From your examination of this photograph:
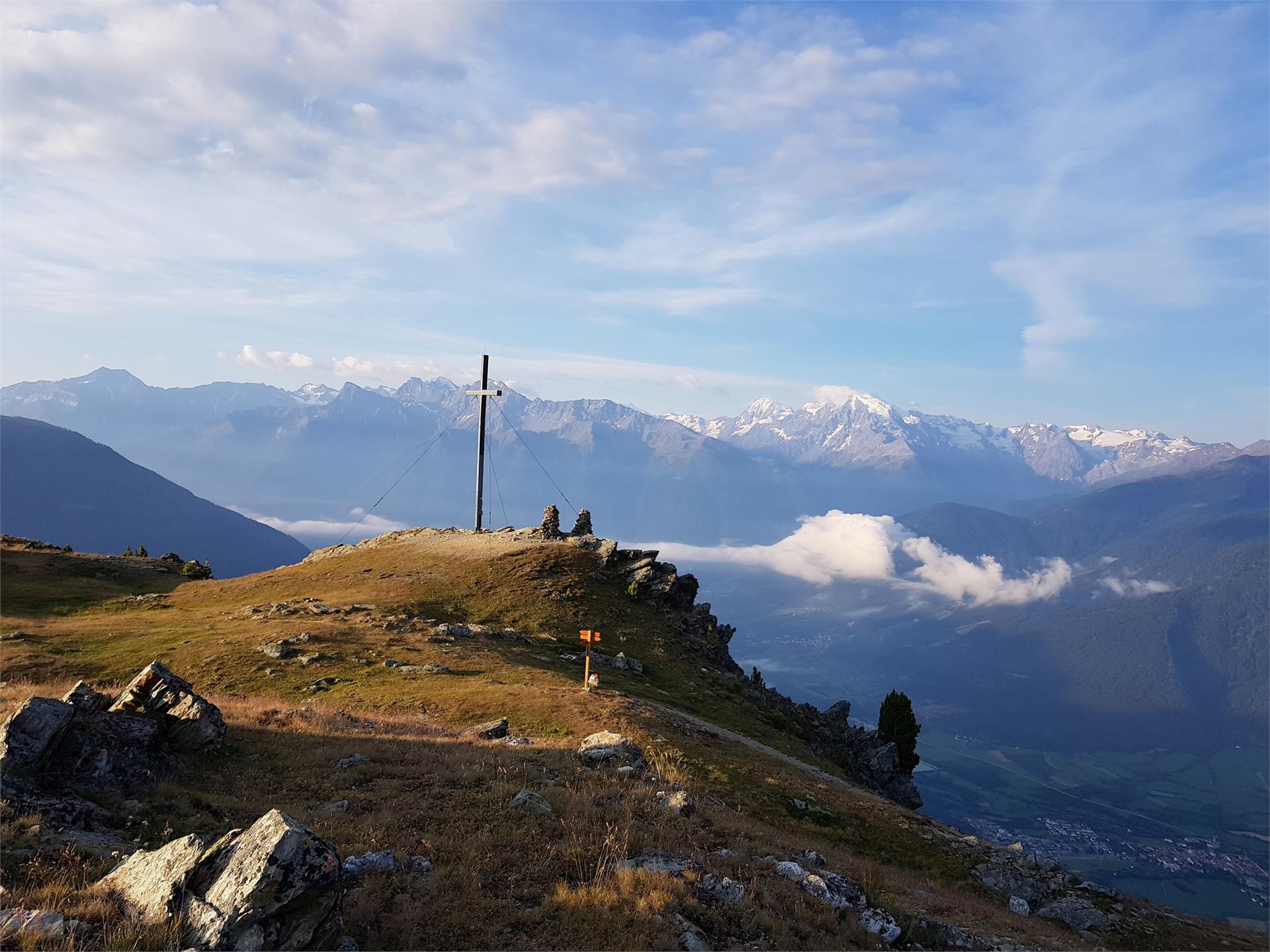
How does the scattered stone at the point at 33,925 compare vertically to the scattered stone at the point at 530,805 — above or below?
above

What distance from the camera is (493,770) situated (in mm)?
18969

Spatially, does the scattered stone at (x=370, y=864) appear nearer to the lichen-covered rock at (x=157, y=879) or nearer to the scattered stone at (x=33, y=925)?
the lichen-covered rock at (x=157, y=879)

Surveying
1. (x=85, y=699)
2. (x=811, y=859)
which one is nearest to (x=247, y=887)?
(x=85, y=699)

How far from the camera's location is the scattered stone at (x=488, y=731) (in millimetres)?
24469

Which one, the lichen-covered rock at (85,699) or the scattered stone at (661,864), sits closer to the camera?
the scattered stone at (661,864)

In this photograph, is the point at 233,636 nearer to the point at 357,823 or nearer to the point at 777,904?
the point at 357,823

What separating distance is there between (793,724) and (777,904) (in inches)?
1451

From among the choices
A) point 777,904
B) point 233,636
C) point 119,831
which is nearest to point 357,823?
point 119,831

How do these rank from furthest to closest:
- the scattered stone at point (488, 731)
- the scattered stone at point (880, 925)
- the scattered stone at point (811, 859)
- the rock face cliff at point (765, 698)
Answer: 1. the rock face cliff at point (765, 698)
2. the scattered stone at point (488, 731)
3. the scattered stone at point (811, 859)
4. the scattered stone at point (880, 925)

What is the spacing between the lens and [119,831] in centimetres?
1252

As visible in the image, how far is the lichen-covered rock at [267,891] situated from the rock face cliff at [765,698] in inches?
1555

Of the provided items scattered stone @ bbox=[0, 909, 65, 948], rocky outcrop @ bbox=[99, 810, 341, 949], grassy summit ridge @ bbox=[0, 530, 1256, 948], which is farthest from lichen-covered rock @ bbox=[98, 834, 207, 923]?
scattered stone @ bbox=[0, 909, 65, 948]

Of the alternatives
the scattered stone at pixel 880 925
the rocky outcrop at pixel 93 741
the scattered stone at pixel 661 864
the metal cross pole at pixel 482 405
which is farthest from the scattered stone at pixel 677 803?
the metal cross pole at pixel 482 405

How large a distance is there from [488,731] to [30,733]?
45.6ft
